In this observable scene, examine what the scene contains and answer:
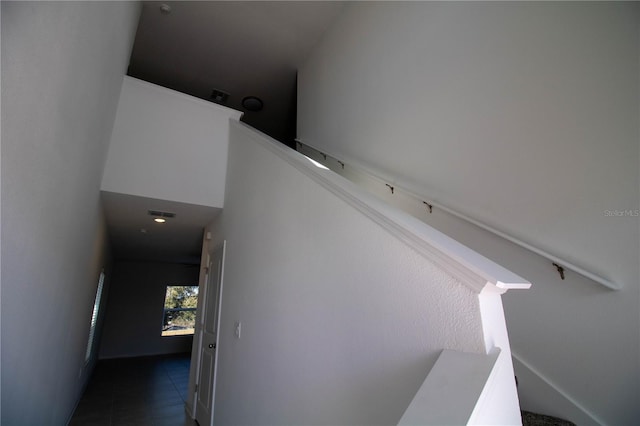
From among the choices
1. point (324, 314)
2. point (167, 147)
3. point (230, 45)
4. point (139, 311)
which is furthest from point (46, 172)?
point (139, 311)

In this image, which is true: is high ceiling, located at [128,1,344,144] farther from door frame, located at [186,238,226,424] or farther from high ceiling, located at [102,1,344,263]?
door frame, located at [186,238,226,424]

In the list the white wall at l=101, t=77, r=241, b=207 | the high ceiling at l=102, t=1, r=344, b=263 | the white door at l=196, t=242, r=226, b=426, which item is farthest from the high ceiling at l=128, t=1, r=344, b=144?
the white door at l=196, t=242, r=226, b=426

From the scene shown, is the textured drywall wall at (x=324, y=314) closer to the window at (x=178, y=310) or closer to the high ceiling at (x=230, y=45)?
the high ceiling at (x=230, y=45)

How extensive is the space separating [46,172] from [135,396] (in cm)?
409

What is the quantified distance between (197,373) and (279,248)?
2.43 meters

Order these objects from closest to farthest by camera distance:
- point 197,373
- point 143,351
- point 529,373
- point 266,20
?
point 529,373 → point 197,373 → point 266,20 → point 143,351

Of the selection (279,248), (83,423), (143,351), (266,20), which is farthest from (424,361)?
(143,351)

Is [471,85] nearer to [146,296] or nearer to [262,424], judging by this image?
[262,424]

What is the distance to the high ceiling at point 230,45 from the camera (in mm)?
3988

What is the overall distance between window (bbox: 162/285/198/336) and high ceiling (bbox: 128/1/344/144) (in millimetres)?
5339

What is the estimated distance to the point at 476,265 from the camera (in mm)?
816

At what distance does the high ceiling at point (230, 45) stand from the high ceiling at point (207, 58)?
1cm

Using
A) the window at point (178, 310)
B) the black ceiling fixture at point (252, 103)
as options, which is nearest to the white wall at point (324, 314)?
the black ceiling fixture at point (252, 103)

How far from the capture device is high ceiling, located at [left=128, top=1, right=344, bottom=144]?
157 inches
